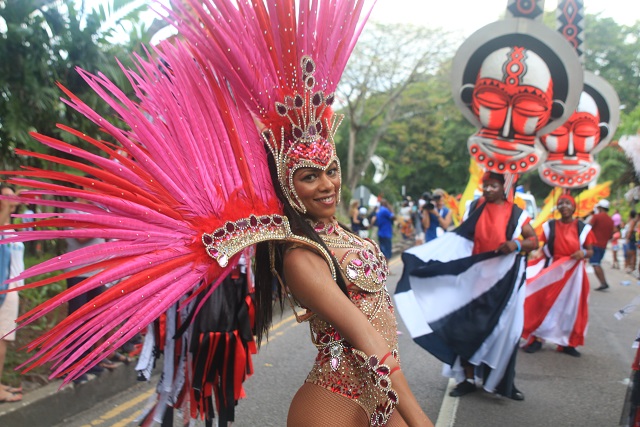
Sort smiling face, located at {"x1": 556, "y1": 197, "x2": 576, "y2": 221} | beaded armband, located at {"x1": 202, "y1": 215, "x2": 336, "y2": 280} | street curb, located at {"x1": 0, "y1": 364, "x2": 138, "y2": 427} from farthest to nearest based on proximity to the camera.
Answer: smiling face, located at {"x1": 556, "y1": 197, "x2": 576, "y2": 221} < street curb, located at {"x1": 0, "y1": 364, "x2": 138, "y2": 427} < beaded armband, located at {"x1": 202, "y1": 215, "x2": 336, "y2": 280}

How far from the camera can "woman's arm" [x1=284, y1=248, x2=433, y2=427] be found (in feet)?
6.00

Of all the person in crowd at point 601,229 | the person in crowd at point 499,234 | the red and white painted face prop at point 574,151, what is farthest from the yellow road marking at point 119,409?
the person in crowd at point 601,229

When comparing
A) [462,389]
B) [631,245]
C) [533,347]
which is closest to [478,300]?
[462,389]

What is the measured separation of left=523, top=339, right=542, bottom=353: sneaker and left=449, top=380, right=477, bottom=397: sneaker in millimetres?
2070

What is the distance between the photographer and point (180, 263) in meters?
1.88

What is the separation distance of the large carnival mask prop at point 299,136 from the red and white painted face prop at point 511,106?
11.3ft

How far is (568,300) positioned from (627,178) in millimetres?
2677

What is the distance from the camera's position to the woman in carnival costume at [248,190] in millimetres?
1820

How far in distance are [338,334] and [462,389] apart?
3.21m

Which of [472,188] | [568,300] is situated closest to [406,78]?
[472,188]

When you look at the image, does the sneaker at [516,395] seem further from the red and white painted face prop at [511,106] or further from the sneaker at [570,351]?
the sneaker at [570,351]

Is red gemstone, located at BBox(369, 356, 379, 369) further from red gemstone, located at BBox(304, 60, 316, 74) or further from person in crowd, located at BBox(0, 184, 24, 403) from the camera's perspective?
person in crowd, located at BBox(0, 184, 24, 403)

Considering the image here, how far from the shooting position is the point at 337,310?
6.30 feet

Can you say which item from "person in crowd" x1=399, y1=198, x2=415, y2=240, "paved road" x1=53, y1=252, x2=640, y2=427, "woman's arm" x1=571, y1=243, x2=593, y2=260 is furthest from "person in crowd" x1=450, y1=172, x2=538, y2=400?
"person in crowd" x1=399, y1=198, x2=415, y2=240
